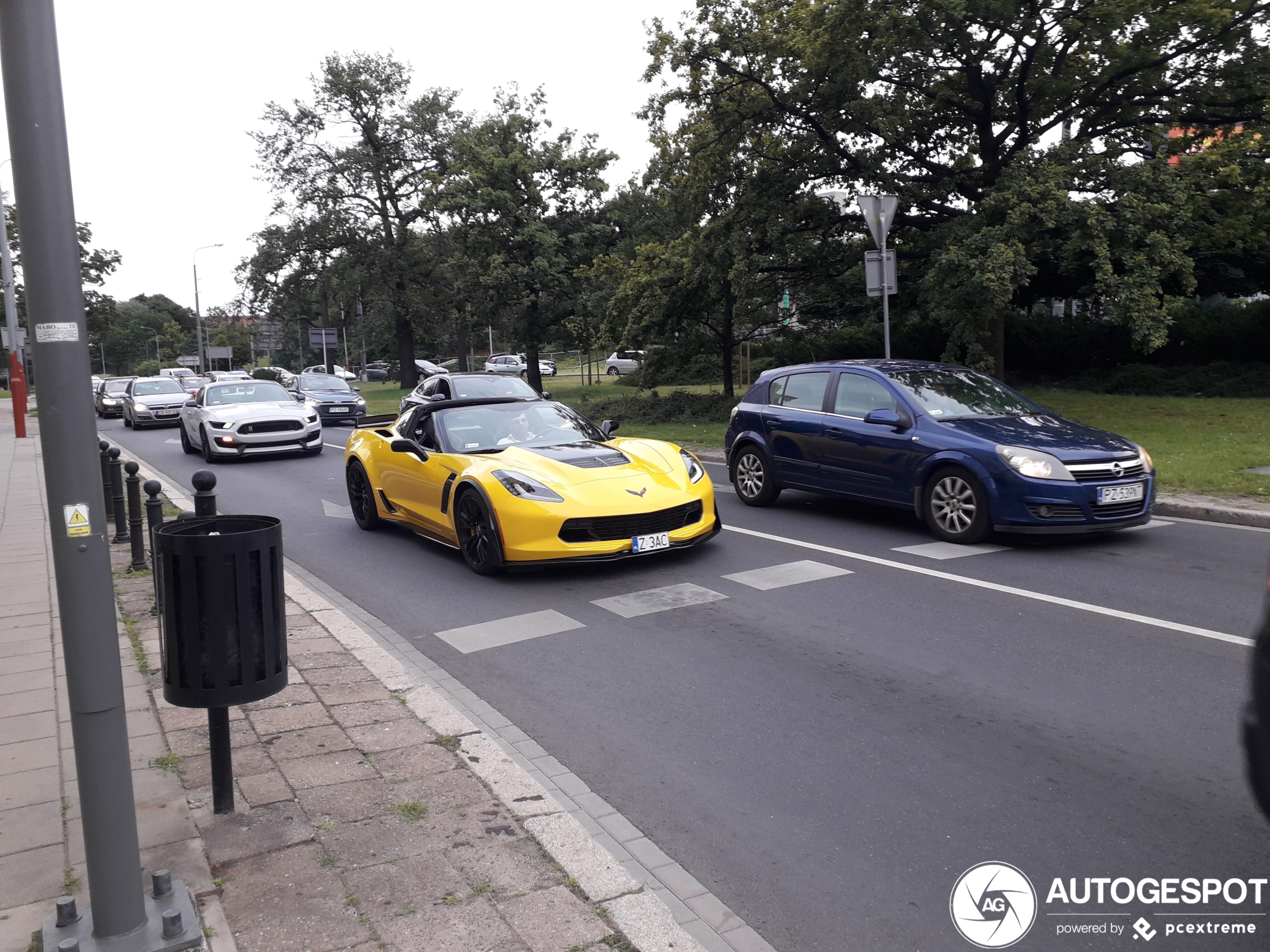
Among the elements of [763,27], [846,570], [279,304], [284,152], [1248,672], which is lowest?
[846,570]

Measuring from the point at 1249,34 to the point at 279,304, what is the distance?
34.8 metres

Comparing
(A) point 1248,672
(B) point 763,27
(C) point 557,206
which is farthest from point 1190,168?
(C) point 557,206

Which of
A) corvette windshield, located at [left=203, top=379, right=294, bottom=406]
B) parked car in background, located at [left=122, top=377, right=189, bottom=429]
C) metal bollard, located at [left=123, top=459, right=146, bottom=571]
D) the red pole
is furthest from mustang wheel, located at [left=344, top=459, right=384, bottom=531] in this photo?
parked car in background, located at [left=122, top=377, right=189, bottom=429]

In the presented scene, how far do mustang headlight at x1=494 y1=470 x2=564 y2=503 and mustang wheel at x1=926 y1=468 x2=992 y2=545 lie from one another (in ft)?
11.4

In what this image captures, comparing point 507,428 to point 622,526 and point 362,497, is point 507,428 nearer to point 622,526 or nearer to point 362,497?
point 622,526

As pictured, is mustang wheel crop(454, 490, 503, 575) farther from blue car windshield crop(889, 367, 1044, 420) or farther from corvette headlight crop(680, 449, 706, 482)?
blue car windshield crop(889, 367, 1044, 420)

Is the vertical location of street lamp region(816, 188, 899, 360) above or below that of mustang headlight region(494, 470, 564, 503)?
above

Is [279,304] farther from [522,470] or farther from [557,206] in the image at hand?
[522,470]

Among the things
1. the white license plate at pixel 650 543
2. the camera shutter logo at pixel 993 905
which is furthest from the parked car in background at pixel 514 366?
the camera shutter logo at pixel 993 905

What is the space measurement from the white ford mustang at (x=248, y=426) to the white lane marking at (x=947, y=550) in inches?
499

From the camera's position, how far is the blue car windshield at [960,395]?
9.59 m

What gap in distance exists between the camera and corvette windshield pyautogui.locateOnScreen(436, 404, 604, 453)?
905cm

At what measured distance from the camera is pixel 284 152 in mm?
39000

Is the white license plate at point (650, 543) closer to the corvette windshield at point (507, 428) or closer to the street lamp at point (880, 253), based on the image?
the corvette windshield at point (507, 428)
